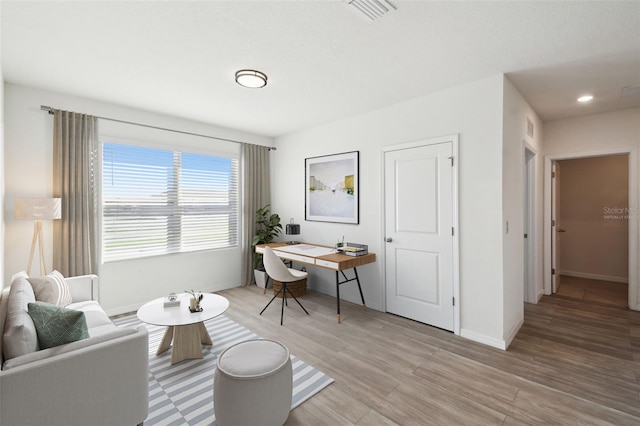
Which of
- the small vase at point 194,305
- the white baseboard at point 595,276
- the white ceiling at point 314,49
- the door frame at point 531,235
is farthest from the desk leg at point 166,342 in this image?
the white baseboard at point 595,276

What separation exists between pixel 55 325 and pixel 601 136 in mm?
5851

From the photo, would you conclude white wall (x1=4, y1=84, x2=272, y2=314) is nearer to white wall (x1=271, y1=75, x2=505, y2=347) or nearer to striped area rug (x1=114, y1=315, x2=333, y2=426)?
striped area rug (x1=114, y1=315, x2=333, y2=426)

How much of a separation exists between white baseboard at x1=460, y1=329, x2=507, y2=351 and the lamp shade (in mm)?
4302

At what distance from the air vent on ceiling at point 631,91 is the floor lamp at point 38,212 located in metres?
5.92

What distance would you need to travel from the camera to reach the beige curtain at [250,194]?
480 centimetres

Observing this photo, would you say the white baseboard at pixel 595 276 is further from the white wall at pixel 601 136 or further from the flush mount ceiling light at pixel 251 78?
the flush mount ceiling light at pixel 251 78

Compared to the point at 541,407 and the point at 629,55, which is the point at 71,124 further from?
the point at 629,55

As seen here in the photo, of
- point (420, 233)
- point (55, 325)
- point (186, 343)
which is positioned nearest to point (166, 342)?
point (186, 343)

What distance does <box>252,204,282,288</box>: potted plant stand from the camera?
4660 millimetres

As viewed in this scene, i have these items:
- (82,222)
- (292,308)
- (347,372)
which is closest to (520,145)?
(347,372)

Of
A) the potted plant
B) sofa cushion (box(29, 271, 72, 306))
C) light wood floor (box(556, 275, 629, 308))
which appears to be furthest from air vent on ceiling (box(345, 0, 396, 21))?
light wood floor (box(556, 275, 629, 308))

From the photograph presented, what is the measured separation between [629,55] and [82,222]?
548 centimetres

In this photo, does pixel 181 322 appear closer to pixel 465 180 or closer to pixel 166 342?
pixel 166 342

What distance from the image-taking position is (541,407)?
1904 mm
